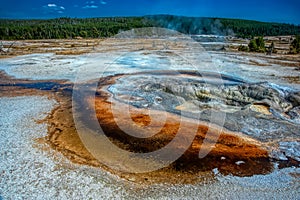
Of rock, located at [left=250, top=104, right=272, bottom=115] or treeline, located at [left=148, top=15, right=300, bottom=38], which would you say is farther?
treeline, located at [left=148, top=15, right=300, bottom=38]

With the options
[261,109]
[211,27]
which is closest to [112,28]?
[211,27]

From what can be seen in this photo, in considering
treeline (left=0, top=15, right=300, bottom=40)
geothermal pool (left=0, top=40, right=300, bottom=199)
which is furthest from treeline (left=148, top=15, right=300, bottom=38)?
geothermal pool (left=0, top=40, right=300, bottom=199)

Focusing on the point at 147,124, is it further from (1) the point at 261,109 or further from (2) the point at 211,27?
(2) the point at 211,27

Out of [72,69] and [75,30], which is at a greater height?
[75,30]

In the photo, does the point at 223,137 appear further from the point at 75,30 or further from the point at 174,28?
the point at 174,28

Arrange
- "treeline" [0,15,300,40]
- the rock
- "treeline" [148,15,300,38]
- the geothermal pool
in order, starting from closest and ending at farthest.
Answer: the geothermal pool → the rock → "treeline" [0,15,300,40] → "treeline" [148,15,300,38]

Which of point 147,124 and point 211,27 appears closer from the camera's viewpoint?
point 147,124

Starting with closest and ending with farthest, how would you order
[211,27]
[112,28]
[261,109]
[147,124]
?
1. [147,124]
2. [261,109]
3. [112,28]
4. [211,27]

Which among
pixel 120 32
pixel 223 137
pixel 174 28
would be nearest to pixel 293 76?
pixel 223 137

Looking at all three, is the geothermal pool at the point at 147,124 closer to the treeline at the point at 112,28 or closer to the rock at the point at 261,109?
the rock at the point at 261,109

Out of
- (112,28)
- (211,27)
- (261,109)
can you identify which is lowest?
(261,109)

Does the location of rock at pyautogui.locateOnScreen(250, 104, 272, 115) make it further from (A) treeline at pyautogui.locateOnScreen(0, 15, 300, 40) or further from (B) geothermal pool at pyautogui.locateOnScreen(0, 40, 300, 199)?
(A) treeline at pyautogui.locateOnScreen(0, 15, 300, 40)
